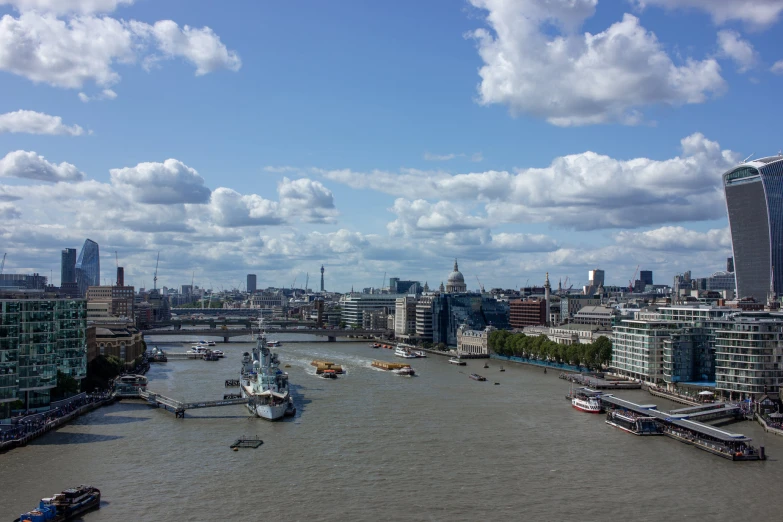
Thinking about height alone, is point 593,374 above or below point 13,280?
below

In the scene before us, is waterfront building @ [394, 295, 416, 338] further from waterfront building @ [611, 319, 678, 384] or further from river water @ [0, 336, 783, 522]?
river water @ [0, 336, 783, 522]

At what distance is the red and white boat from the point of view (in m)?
51.2

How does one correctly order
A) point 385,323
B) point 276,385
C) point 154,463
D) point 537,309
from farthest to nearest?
point 385,323 < point 537,309 < point 276,385 < point 154,463

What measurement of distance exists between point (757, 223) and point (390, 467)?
9964 centimetres

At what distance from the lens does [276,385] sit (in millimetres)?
53812

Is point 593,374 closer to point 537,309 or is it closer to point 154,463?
point 154,463

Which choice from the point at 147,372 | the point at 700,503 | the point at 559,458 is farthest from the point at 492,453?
the point at 147,372

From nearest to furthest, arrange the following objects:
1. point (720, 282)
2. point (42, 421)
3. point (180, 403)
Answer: point (42, 421) → point (180, 403) → point (720, 282)

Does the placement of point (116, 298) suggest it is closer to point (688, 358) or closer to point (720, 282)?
point (688, 358)

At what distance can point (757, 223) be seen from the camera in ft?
380

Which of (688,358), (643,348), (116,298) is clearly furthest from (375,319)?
(688,358)

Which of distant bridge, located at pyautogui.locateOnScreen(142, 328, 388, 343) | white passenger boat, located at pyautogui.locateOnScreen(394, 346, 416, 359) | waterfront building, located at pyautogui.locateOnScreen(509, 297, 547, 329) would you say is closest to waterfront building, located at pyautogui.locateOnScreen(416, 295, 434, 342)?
distant bridge, located at pyautogui.locateOnScreen(142, 328, 388, 343)

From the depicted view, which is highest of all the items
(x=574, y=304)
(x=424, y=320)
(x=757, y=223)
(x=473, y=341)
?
(x=757, y=223)

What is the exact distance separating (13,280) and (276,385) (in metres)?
138
